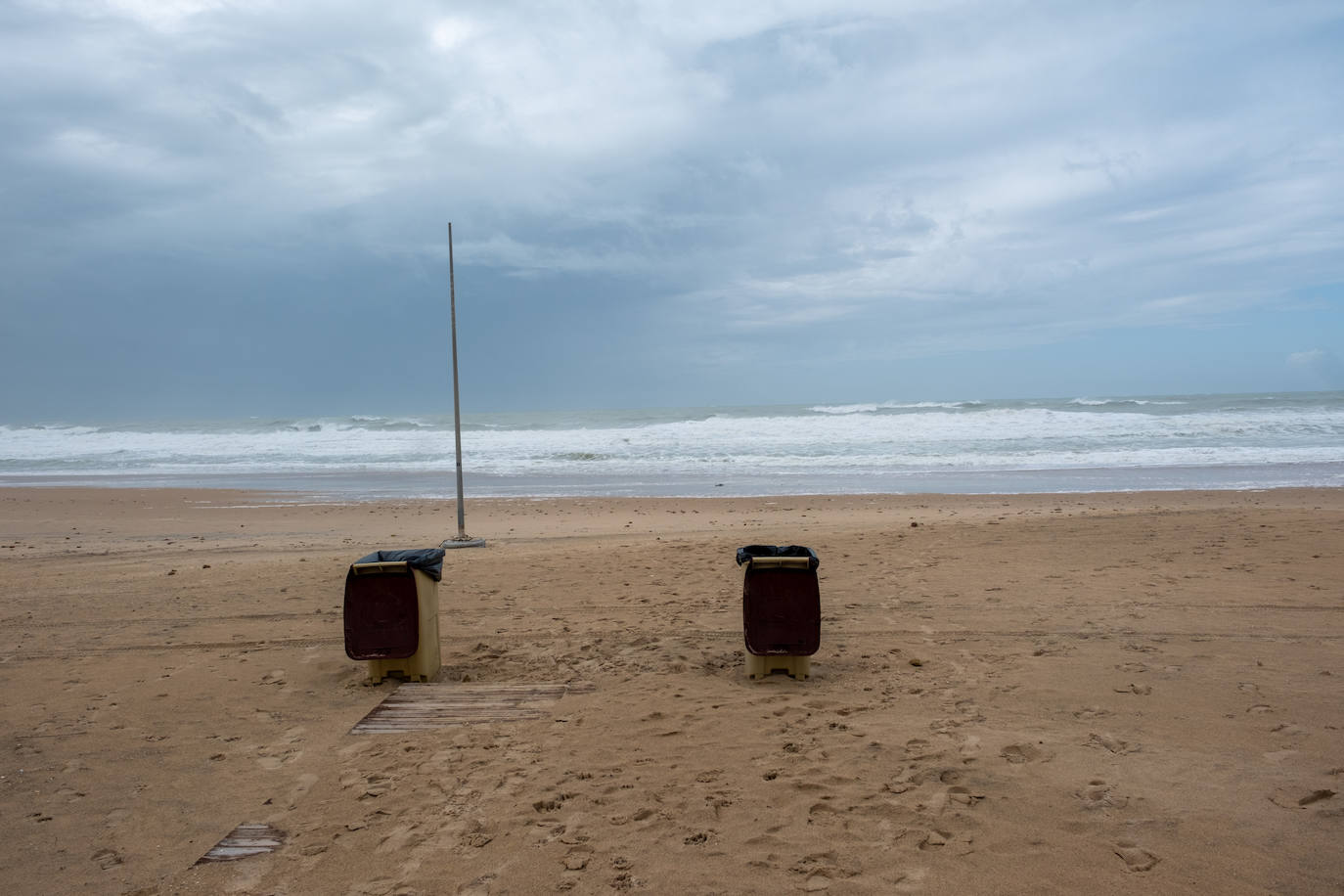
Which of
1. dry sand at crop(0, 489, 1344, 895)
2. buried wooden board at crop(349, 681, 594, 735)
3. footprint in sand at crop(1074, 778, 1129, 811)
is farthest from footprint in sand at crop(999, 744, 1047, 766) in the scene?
buried wooden board at crop(349, 681, 594, 735)

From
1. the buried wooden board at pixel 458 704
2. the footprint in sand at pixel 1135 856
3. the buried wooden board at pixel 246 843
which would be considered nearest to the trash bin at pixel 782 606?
the buried wooden board at pixel 458 704

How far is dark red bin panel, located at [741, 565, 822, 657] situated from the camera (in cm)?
521

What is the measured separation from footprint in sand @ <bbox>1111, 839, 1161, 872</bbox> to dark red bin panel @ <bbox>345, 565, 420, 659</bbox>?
410 centimetres

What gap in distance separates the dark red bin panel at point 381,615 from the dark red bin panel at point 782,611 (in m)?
2.18

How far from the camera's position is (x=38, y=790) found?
159 inches

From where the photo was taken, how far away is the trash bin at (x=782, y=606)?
17.1 ft

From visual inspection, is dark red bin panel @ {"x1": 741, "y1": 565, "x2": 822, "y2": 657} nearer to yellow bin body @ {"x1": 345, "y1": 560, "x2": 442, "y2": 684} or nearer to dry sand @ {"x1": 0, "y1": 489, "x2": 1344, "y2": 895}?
dry sand @ {"x1": 0, "y1": 489, "x2": 1344, "y2": 895}

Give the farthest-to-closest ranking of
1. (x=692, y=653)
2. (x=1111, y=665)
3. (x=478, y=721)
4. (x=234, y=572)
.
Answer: (x=234, y=572), (x=692, y=653), (x=1111, y=665), (x=478, y=721)

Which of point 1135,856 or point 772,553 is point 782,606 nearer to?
point 772,553

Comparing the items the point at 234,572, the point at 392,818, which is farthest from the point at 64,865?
the point at 234,572

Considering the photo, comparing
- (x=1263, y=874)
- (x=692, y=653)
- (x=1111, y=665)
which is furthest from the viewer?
(x=692, y=653)

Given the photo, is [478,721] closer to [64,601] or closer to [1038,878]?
[1038,878]

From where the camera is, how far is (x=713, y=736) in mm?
4422

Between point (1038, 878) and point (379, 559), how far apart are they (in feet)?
13.9
